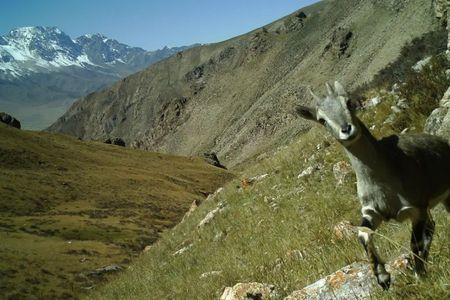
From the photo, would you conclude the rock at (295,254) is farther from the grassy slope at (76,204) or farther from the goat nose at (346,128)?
the grassy slope at (76,204)

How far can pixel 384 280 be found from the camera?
13.5ft

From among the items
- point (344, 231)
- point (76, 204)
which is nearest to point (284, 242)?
point (344, 231)

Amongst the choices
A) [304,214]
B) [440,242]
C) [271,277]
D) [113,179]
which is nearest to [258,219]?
[304,214]

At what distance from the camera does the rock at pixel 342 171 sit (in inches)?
433

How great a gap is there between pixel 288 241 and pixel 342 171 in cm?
305

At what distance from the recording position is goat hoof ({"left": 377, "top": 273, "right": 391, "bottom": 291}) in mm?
4121

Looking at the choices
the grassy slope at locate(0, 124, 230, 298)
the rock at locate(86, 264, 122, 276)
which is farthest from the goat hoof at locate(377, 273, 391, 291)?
the rock at locate(86, 264, 122, 276)

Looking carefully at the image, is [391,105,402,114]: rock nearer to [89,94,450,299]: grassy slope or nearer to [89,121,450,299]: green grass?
[89,94,450,299]: grassy slope

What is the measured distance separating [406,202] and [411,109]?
822 centimetres

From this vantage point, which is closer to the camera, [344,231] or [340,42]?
Answer: [344,231]

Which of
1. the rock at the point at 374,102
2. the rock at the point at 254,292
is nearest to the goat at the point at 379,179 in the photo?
the rock at the point at 254,292

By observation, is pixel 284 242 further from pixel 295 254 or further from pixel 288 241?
pixel 295 254

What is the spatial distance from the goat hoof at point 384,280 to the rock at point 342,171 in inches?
270

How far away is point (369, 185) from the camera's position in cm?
445
